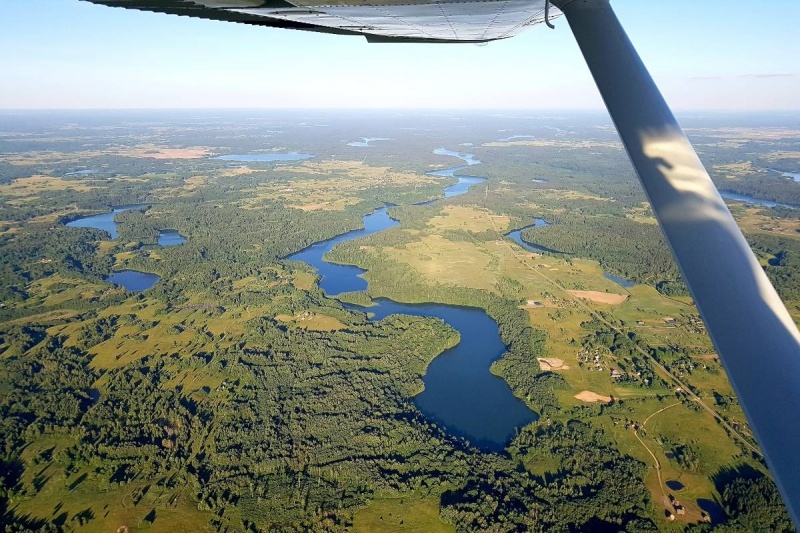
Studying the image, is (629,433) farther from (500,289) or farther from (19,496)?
(19,496)

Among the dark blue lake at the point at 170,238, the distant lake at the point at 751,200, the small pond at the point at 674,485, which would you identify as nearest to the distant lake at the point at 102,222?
the dark blue lake at the point at 170,238

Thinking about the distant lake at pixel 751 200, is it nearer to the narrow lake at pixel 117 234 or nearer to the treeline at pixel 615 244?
the treeline at pixel 615 244

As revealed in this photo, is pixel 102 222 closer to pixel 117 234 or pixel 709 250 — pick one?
pixel 117 234

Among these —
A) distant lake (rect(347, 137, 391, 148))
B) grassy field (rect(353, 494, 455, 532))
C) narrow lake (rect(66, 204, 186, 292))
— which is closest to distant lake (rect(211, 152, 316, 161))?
distant lake (rect(347, 137, 391, 148))

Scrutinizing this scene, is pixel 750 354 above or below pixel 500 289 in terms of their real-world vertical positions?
above

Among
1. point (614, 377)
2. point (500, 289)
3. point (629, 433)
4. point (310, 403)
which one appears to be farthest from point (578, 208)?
point (310, 403)

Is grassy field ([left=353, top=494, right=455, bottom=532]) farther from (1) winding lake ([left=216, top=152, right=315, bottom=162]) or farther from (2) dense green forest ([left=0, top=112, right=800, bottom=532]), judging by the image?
(1) winding lake ([left=216, top=152, right=315, bottom=162])
